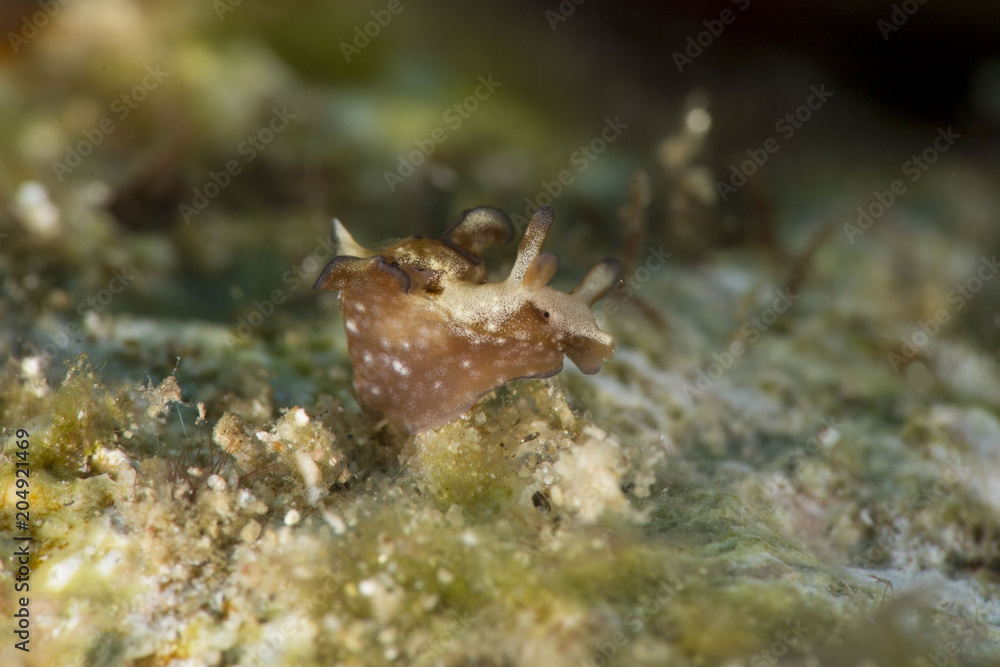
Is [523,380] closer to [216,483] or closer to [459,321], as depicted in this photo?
[459,321]

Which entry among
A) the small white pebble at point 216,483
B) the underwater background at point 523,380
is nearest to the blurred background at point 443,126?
the underwater background at point 523,380

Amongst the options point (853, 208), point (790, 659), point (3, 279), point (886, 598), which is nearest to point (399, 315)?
point (790, 659)

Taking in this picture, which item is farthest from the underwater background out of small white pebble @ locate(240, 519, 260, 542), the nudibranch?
the nudibranch

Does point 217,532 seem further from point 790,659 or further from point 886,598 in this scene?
point 886,598

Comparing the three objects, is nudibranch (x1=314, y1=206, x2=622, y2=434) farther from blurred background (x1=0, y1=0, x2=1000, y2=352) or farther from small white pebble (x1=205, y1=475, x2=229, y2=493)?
blurred background (x1=0, y1=0, x2=1000, y2=352)

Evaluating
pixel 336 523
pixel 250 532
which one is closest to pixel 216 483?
pixel 250 532

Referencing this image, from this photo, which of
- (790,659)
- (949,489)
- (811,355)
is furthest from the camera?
(811,355)
